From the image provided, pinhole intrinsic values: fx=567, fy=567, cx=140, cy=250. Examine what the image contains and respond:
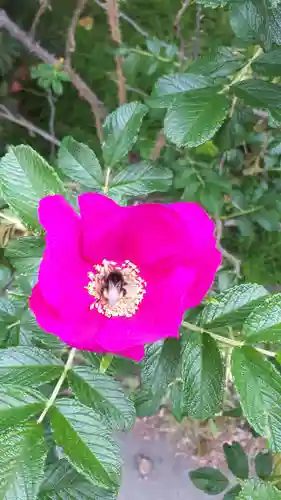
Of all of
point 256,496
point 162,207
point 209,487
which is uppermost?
point 162,207

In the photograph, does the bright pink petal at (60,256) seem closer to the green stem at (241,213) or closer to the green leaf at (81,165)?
the green leaf at (81,165)

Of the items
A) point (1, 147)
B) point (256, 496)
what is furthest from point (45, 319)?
point (1, 147)

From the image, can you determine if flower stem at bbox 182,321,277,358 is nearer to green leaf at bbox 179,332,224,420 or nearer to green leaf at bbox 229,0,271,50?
green leaf at bbox 179,332,224,420

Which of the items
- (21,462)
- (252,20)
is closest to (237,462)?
(21,462)

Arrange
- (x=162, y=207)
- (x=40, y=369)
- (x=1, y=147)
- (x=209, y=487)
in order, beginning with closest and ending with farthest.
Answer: (x=162, y=207)
(x=40, y=369)
(x=209, y=487)
(x=1, y=147)

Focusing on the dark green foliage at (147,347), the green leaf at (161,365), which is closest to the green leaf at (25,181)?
the dark green foliage at (147,347)

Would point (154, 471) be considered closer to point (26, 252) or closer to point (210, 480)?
point (210, 480)

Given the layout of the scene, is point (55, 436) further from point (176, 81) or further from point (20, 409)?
point (176, 81)
